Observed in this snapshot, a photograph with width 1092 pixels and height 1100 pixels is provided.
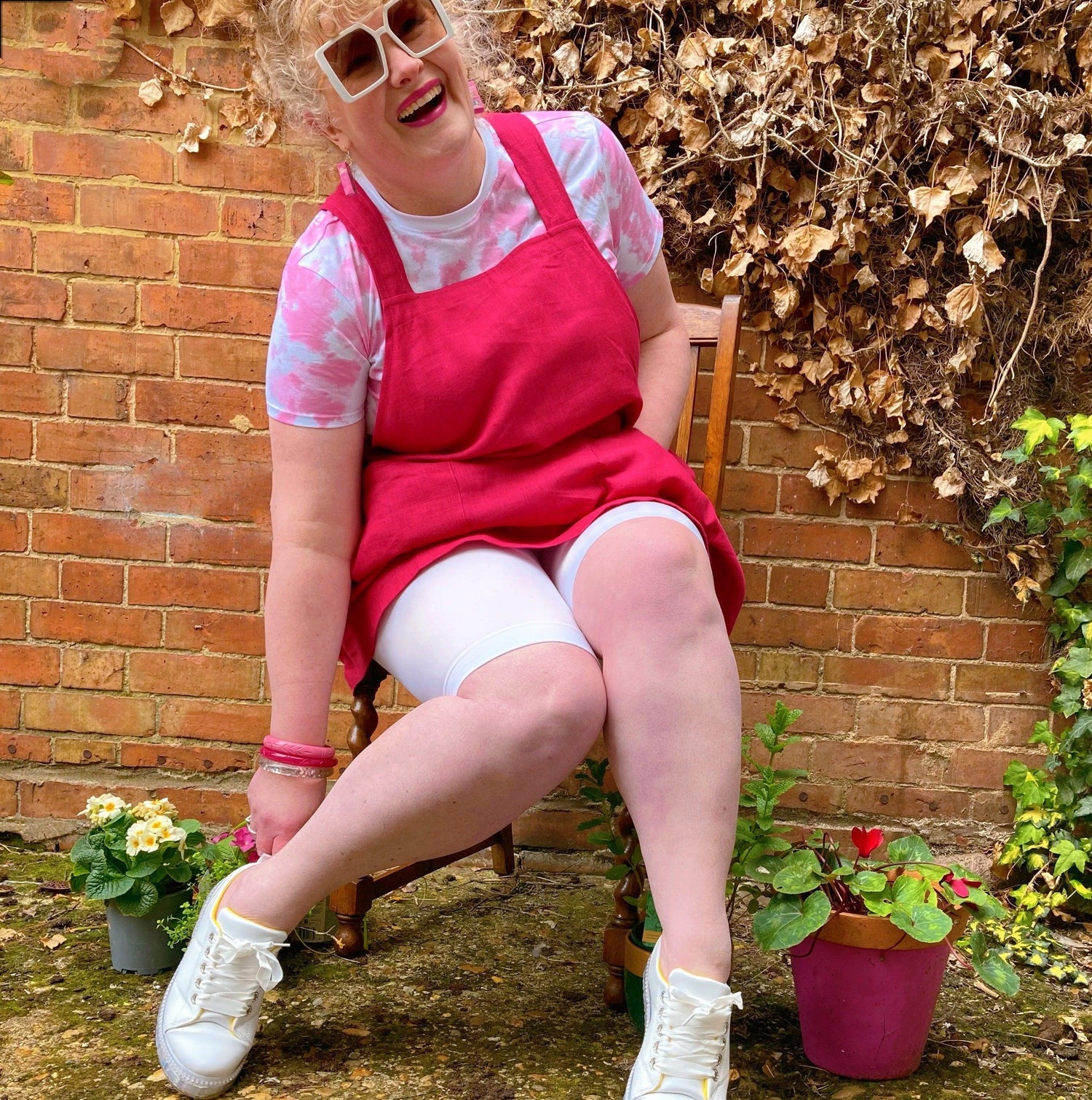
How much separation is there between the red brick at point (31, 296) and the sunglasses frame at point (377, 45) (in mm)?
1083

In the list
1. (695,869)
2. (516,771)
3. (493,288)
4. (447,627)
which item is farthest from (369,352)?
(695,869)

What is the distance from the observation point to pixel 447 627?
4.70ft

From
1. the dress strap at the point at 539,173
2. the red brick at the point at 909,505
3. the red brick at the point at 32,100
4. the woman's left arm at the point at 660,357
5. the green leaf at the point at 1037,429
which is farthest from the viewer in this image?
the red brick at the point at 909,505

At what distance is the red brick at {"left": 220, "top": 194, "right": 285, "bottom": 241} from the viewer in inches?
86.9

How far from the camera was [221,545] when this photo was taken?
2295 millimetres

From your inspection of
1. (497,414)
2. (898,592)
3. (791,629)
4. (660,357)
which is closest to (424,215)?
(497,414)

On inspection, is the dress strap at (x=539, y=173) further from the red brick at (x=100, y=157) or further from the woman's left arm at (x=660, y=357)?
the red brick at (x=100, y=157)

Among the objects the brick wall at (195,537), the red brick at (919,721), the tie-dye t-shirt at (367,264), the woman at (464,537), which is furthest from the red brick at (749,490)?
the tie-dye t-shirt at (367,264)

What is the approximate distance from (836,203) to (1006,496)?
70cm

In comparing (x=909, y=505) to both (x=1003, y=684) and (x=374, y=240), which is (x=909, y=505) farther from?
(x=374, y=240)

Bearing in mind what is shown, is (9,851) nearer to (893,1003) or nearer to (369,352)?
(369,352)

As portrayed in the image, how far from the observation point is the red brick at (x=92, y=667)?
2.31 metres

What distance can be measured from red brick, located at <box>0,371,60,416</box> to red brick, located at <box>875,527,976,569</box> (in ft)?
5.78

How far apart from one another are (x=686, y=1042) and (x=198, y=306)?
1.70 m
